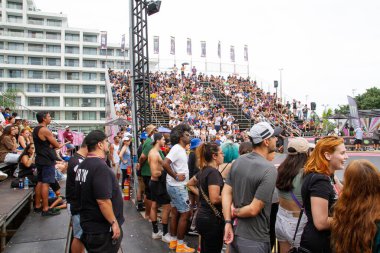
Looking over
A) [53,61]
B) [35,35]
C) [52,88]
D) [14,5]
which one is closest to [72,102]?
[52,88]

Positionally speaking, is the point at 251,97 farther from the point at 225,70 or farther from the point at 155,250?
the point at 155,250

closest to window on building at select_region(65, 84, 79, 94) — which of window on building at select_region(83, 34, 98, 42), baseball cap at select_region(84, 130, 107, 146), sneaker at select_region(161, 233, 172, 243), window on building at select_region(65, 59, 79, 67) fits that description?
window on building at select_region(65, 59, 79, 67)

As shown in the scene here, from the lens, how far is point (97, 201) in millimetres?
2908

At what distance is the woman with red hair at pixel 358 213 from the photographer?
1.98 m

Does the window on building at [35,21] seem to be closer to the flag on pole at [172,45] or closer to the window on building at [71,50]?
Answer: the window on building at [71,50]

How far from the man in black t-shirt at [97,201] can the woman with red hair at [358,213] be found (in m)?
1.97

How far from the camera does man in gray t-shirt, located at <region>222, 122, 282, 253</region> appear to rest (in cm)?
254

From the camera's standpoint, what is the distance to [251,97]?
28.7 metres

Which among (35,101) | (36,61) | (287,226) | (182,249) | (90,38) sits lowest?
(182,249)

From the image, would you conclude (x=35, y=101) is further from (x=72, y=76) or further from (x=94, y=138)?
(x=94, y=138)

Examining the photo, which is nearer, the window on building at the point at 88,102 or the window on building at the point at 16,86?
the window on building at the point at 16,86

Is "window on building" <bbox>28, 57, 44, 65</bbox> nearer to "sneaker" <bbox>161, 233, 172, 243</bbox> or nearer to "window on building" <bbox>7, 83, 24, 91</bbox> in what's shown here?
"window on building" <bbox>7, 83, 24, 91</bbox>

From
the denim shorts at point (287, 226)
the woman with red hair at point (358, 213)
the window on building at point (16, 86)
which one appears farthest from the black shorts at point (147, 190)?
the window on building at point (16, 86)

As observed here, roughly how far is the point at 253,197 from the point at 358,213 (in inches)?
32.1
